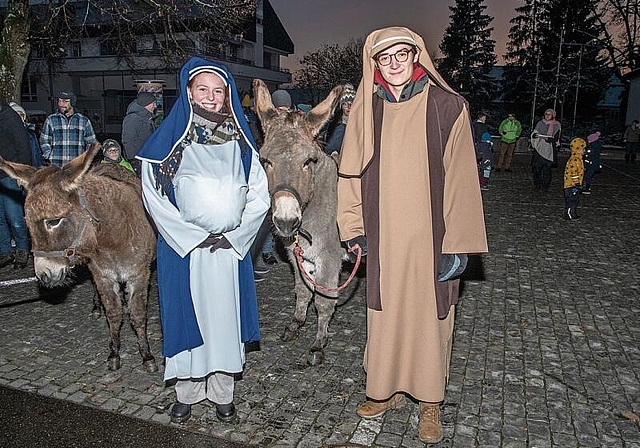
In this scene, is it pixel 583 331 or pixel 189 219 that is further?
pixel 583 331

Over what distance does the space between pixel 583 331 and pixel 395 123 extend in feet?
12.5

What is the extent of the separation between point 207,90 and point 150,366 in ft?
8.70

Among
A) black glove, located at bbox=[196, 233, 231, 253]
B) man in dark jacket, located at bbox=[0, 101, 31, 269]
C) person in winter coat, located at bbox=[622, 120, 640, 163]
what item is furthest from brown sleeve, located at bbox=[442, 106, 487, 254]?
person in winter coat, located at bbox=[622, 120, 640, 163]

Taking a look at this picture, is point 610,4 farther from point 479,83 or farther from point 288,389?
point 288,389

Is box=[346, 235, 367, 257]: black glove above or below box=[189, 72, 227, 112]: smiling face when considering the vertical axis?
below

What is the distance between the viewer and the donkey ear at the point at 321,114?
14.1ft

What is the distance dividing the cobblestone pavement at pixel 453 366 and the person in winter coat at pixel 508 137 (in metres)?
12.5

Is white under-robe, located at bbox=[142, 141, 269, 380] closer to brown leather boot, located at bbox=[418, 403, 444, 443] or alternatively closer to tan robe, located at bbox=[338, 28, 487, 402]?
tan robe, located at bbox=[338, 28, 487, 402]

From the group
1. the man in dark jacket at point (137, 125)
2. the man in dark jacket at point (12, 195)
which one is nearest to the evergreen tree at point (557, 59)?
the man in dark jacket at point (137, 125)

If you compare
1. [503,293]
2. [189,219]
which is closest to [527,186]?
[503,293]

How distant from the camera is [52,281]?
4.01 metres

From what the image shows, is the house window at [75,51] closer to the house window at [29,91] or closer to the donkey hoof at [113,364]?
the house window at [29,91]

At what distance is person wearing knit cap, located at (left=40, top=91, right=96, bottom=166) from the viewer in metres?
7.89

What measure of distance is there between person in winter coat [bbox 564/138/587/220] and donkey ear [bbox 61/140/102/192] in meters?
10.3
